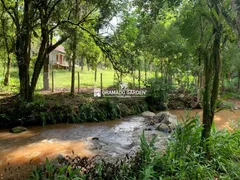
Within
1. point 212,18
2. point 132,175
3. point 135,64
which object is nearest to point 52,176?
point 132,175

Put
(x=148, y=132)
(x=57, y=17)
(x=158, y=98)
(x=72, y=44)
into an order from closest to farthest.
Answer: (x=148, y=132) → (x=57, y=17) → (x=72, y=44) → (x=158, y=98)

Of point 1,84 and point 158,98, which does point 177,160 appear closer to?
point 158,98

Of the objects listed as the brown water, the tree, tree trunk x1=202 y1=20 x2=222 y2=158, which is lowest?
the brown water

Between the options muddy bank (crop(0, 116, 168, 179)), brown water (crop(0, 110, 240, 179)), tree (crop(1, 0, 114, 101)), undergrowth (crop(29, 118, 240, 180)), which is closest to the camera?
undergrowth (crop(29, 118, 240, 180))

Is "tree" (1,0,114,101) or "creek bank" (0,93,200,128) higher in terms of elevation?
"tree" (1,0,114,101)

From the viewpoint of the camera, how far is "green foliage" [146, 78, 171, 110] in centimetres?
1173

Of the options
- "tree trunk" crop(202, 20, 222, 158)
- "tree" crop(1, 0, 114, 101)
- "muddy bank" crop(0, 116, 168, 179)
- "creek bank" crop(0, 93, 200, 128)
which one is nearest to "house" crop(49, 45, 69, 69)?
"tree" crop(1, 0, 114, 101)

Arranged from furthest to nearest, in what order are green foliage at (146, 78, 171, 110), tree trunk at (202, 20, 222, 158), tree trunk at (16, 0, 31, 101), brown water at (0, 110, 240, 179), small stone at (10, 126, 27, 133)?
green foliage at (146, 78, 171, 110) → tree trunk at (16, 0, 31, 101) → small stone at (10, 126, 27, 133) → brown water at (0, 110, 240, 179) → tree trunk at (202, 20, 222, 158)

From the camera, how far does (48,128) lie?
8125mm

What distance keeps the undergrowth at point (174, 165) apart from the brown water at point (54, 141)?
22.1 inches

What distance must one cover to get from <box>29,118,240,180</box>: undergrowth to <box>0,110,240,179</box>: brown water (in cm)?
56

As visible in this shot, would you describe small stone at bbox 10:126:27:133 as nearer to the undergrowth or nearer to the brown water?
the brown water

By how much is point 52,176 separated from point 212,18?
3372 mm

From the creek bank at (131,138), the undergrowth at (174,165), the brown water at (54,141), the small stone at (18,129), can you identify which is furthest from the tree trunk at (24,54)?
the undergrowth at (174,165)
